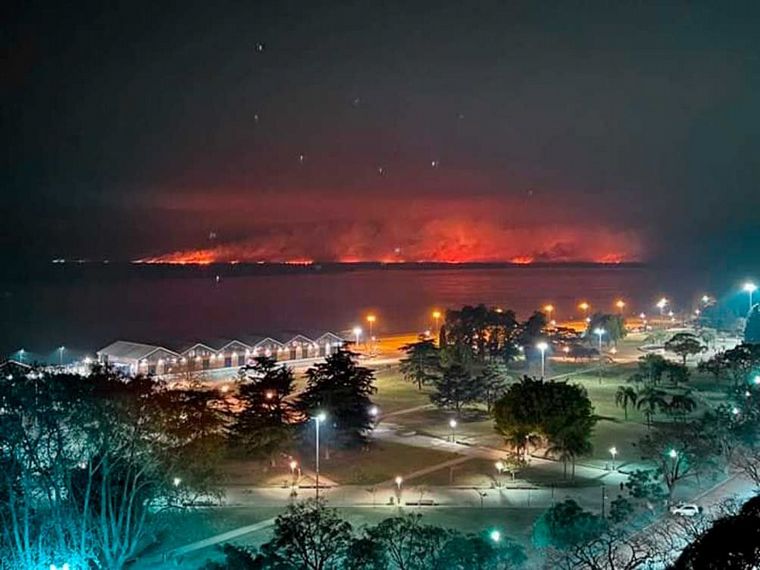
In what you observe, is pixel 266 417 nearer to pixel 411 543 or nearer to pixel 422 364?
pixel 411 543

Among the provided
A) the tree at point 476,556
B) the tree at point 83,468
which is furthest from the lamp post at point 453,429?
the tree at point 476,556

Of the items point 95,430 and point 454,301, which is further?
point 454,301

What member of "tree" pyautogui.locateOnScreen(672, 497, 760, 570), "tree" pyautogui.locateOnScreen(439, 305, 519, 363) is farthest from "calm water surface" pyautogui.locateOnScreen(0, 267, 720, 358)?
"tree" pyautogui.locateOnScreen(672, 497, 760, 570)

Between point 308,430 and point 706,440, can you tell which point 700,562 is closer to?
point 706,440

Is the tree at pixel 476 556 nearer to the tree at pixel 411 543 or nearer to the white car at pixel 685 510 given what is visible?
the tree at pixel 411 543

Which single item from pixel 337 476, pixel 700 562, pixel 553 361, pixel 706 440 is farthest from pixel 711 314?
pixel 700 562

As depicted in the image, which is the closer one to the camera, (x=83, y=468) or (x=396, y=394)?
(x=83, y=468)

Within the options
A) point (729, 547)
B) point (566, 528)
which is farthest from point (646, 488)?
point (729, 547)
